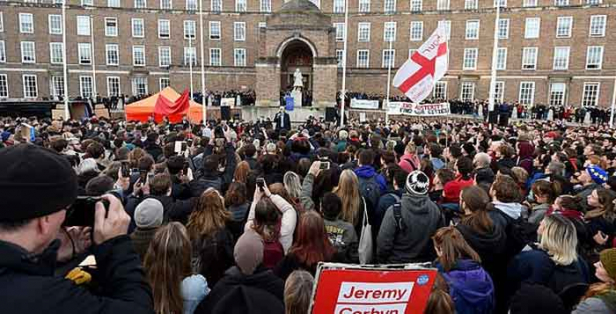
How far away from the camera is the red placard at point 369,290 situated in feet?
8.54

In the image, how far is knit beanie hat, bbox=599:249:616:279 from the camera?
10.8ft

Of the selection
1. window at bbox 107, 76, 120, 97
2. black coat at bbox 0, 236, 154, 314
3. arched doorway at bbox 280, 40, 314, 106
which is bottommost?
black coat at bbox 0, 236, 154, 314

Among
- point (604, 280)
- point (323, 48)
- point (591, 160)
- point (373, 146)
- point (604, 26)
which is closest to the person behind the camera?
point (604, 280)

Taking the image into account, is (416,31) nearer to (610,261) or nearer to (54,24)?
(54,24)

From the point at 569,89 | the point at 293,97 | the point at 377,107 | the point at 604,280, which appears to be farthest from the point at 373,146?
the point at 569,89

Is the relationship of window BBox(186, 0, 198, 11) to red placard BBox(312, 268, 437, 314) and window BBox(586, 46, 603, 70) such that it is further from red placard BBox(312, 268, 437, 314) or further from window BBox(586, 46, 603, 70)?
red placard BBox(312, 268, 437, 314)

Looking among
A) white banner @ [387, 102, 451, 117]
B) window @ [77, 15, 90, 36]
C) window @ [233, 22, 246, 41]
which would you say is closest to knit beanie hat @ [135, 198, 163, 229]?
white banner @ [387, 102, 451, 117]

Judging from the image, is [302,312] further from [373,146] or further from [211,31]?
[211,31]

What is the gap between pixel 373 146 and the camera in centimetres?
1096

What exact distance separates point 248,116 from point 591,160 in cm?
3127

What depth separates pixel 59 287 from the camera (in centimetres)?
176

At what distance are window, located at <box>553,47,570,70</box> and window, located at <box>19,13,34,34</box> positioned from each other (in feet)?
190

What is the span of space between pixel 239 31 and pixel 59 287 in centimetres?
5658

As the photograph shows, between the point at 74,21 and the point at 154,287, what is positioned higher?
the point at 74,21
